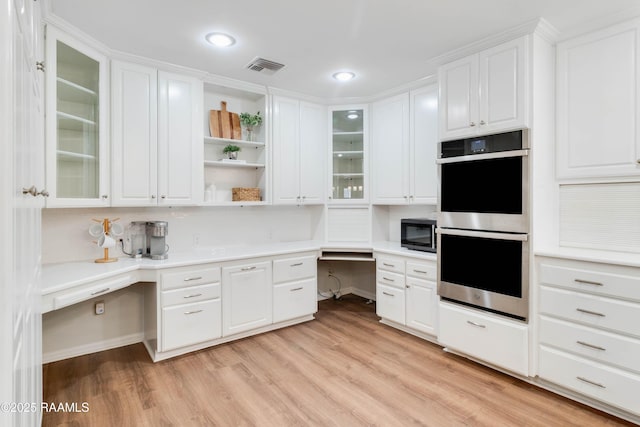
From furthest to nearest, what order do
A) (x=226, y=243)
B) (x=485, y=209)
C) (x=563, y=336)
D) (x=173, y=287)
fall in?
1. (x=226, y=243)
2. (x=173, y=287)
3. (x=485, y=209)
4. (x=563, y=336)

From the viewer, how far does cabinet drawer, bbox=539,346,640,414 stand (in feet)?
6.84

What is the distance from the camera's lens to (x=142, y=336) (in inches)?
131

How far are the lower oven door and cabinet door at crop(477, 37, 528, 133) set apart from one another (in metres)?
0.85

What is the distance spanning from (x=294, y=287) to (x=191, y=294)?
3.60 ft

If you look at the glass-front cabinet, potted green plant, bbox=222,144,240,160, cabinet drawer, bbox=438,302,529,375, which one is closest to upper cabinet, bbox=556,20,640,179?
cabinet drawer, bbox=438,302,529,375

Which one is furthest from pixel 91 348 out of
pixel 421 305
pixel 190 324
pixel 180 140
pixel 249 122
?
pixel 421 305

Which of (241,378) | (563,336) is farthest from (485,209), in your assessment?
(241,378)

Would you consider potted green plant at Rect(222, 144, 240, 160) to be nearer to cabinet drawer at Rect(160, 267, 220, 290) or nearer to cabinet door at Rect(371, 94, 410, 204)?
cabinet drawer at Rect(160, 267, 220, 290)

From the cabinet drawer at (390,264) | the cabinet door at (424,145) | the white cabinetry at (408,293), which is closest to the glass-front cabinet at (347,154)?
the cabinet door at (424,145)

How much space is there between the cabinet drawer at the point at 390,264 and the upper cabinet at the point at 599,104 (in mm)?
1573

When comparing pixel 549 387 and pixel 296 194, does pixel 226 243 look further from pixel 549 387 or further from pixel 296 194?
pixel 549 387

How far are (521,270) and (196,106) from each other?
315 cm

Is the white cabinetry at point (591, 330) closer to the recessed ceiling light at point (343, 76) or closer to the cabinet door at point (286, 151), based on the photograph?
the recessed ceiling light at point (343, 76)

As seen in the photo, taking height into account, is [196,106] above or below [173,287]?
above
